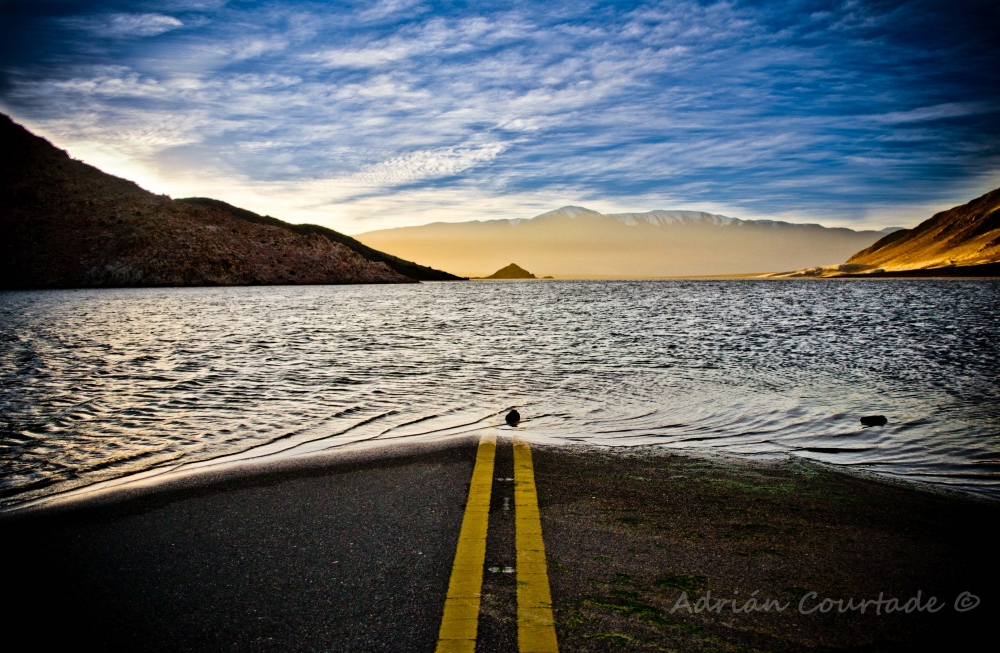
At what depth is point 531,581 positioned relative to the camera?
302 cm

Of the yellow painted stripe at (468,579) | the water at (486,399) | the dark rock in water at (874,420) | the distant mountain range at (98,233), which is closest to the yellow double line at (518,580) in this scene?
the yellow painted stripe at (468,579)

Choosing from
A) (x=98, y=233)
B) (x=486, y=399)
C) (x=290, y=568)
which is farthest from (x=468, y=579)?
(x=98, y=233)

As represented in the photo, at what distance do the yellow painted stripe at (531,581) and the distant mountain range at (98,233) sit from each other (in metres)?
140

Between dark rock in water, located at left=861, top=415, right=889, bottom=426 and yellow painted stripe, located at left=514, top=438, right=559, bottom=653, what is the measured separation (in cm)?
602

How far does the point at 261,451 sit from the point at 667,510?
493cm

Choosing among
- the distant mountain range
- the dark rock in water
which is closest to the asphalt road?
the dark rock in water

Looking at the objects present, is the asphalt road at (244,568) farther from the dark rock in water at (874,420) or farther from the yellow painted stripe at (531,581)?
the dark rock in water at (874,420)

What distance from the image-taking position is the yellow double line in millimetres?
2516

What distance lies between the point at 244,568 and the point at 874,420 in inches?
334

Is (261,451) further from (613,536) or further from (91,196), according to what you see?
(91,196)

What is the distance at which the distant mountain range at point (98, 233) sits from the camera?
364 feet

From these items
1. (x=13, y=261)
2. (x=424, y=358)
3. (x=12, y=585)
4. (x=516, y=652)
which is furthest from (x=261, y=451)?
(x=13, y=261)

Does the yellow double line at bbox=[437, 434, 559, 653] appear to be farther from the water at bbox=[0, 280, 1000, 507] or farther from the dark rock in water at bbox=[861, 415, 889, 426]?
the dark rock in water at bbox=[861, 415, 889, 426]

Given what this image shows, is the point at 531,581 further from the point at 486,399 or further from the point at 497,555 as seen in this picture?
the point at 486,399
